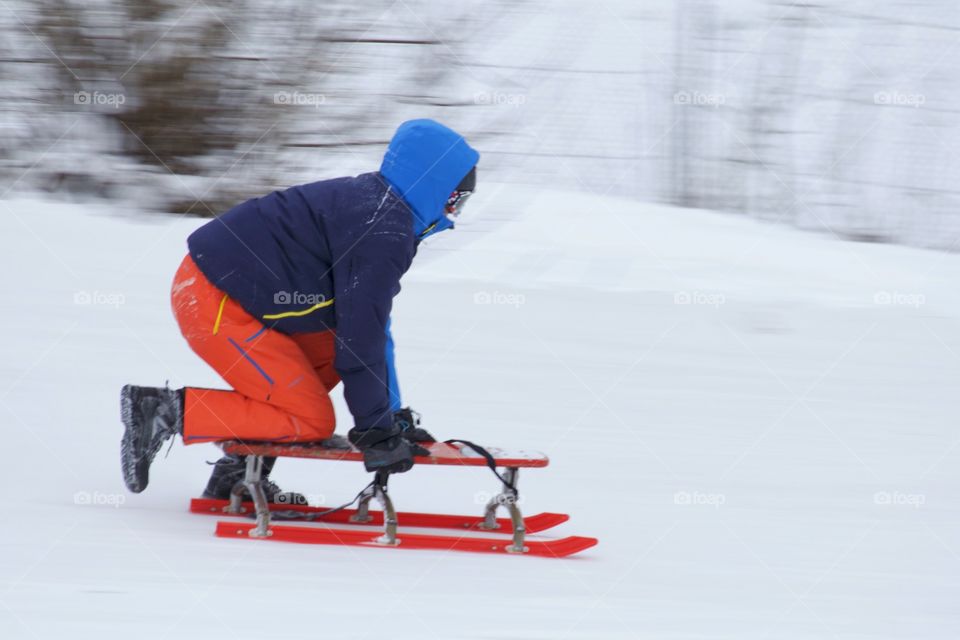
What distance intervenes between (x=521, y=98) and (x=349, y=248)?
4.39 m

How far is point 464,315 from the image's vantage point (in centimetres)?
587

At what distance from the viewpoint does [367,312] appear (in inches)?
134

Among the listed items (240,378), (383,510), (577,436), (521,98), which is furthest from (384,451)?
(521,98)

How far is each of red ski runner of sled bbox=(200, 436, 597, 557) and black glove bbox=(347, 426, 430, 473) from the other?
0.30 feet

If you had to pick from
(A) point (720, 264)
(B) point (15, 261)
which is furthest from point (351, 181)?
(A) point (720, 264)

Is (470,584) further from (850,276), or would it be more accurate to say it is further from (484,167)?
(484,167)

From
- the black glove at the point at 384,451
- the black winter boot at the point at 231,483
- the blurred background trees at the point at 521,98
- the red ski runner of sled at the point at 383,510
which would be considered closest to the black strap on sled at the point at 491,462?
the red ski runner of sled at the point at 383,510

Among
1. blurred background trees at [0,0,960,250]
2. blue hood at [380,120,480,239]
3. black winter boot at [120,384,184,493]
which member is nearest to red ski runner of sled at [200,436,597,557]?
black winter boot at [120,384,184,493]

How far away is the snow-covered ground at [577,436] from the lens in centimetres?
293

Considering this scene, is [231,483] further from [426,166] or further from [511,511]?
[426,166]

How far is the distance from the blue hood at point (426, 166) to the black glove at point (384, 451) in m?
0.63

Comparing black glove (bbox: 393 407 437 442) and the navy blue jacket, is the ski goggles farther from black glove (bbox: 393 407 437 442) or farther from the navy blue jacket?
black glove (bbox: 393 407 437 442)

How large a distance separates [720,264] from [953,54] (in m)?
3.09

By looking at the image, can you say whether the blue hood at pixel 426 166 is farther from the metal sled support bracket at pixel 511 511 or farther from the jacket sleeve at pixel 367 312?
the metal sled support bracket at pixel 511 511
